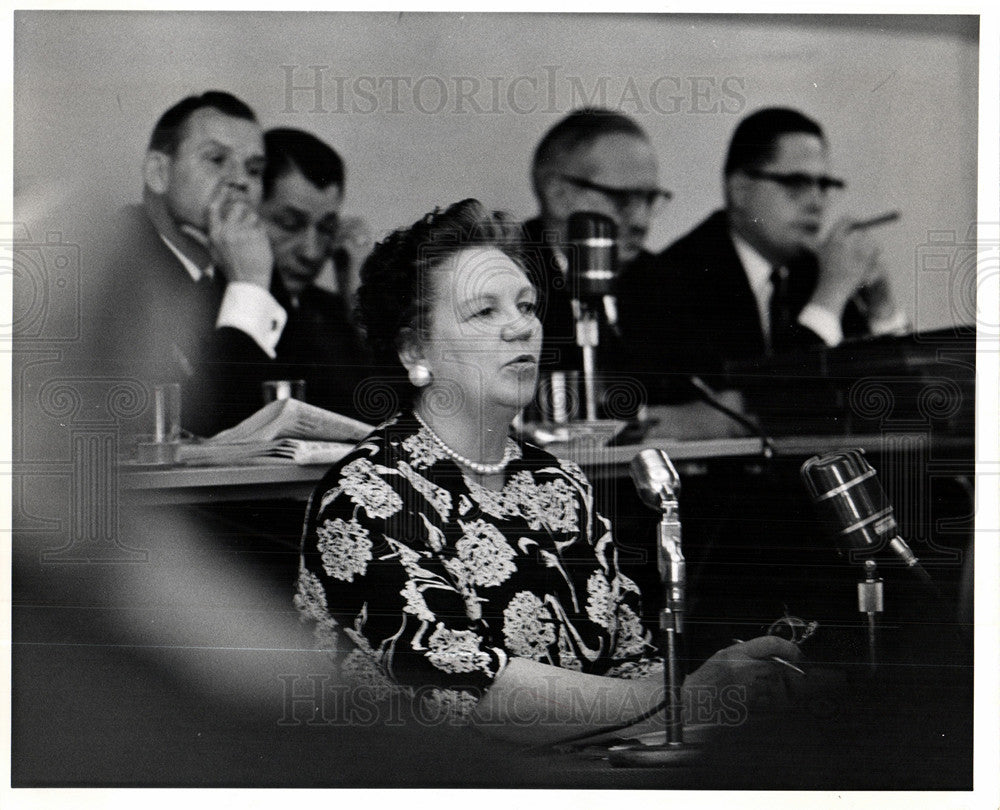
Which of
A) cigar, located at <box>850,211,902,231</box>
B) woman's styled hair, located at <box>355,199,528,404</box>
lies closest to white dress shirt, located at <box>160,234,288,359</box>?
Answer: woman's styled hair, located at <box>355,199,528,404</box>

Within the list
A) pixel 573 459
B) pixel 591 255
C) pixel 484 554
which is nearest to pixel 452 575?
pixel 484 554

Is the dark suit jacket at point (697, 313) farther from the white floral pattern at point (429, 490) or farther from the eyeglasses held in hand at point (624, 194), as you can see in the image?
the white floral pattern at point (429, 490)

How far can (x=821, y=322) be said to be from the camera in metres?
2.11

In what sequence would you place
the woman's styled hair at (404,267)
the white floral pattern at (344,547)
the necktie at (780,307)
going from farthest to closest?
the necktie at (780,307) < the woman's styled hair at (404,267) < the white floral pattern at (344,547)

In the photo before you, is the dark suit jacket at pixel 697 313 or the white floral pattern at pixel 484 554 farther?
the dark suit jacket at pixel 697 313

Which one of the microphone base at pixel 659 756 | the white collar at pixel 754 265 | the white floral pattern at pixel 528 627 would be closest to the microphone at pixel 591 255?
the white collar at pixel 754 265

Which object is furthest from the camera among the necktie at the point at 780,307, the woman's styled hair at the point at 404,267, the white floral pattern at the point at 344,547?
the necktie at the point at 780,307

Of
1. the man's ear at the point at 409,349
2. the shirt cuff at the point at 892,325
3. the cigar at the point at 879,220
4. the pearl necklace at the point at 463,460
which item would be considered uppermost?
the cigar at the point at 879,220

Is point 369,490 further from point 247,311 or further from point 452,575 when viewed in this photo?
point 247,311

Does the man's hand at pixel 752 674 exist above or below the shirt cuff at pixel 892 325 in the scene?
below

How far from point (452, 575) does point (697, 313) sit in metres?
0.67

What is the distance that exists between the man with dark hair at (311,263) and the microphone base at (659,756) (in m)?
0.79

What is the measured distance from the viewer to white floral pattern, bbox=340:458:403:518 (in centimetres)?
190

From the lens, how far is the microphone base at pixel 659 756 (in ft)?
6.64
